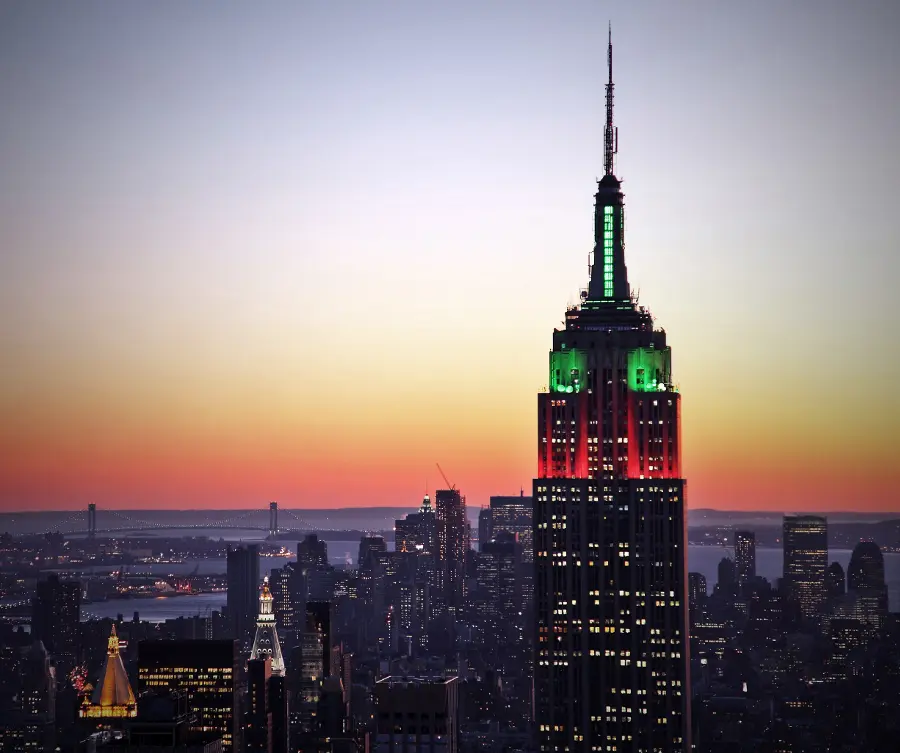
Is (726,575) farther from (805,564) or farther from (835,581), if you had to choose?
(835,581)

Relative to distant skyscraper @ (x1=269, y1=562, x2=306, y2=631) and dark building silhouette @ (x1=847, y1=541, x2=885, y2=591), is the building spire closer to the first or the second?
dark building silhouette @ (x1=847, y1=541, x2=885, y2=591)

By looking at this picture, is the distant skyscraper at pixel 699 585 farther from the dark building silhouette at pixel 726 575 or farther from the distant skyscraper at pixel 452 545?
the distant skyscraper at pixel 452 545

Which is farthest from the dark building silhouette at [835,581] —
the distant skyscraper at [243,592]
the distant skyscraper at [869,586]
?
the distant skyscraper at [243,592]

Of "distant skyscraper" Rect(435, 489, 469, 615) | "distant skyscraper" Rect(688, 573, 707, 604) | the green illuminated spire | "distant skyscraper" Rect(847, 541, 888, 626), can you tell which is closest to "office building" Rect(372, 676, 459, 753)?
the green illuminated spire

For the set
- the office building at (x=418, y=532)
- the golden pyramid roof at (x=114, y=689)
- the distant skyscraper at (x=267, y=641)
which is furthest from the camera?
the office building at (x=418, y=532)

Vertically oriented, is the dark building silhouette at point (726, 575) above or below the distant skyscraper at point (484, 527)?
below

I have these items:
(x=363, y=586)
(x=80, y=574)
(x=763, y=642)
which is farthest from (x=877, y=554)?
(x=80, y=574)
